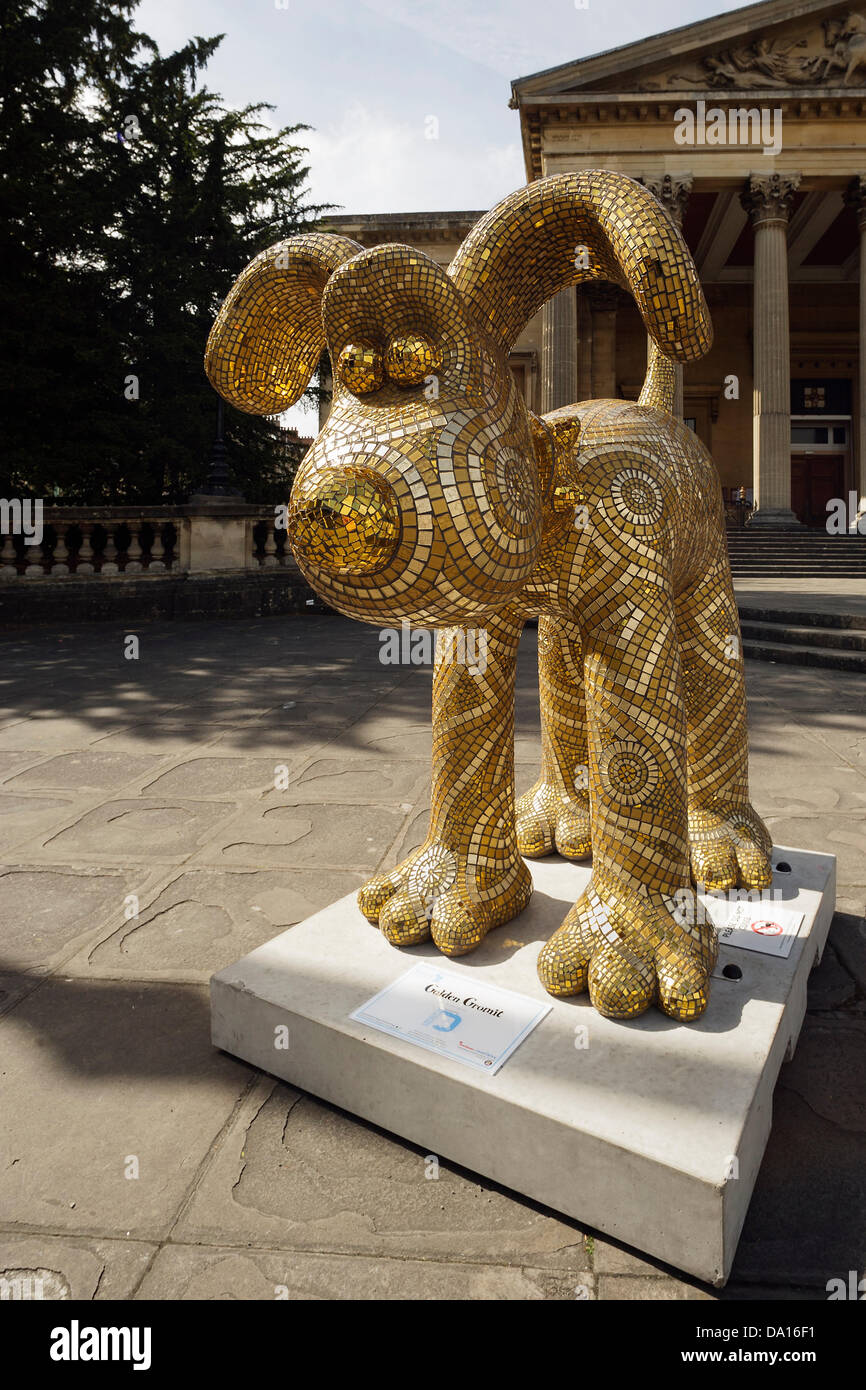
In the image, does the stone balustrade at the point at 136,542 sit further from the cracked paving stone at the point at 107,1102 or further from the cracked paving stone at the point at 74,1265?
the cracked paving stone at the point at 74,1265

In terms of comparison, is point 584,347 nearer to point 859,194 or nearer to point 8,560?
point 859,194

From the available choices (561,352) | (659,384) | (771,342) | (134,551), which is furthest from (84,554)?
(771,342)

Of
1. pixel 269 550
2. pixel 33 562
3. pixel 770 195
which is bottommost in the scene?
pixel 33 562

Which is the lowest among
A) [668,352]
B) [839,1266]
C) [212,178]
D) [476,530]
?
[839,1266]

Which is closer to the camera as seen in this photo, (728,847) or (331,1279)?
(331,1279)

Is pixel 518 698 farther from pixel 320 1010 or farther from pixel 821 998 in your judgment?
pixel 320 1010

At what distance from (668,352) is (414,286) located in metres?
0.52

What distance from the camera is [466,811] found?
214 centimetres

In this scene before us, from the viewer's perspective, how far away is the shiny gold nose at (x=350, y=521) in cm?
135

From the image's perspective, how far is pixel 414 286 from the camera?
148 cm

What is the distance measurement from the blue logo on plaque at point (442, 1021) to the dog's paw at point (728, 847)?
87 centimetres

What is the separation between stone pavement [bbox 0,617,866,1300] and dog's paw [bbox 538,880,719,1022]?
35 centimetres

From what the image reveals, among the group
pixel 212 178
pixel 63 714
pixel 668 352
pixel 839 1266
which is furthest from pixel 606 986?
pixel 212 178

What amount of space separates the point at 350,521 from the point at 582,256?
33.2 inches
